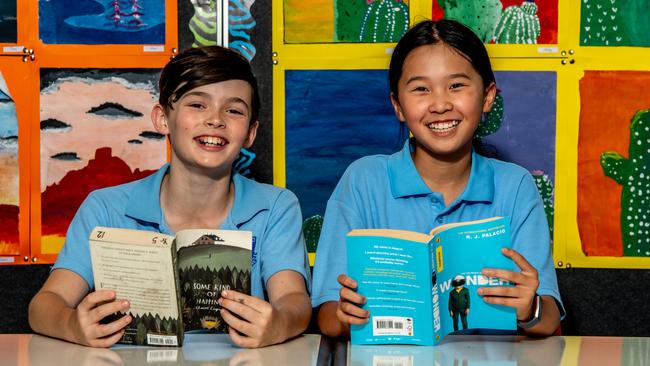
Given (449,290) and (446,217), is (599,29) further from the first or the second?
(449,290)

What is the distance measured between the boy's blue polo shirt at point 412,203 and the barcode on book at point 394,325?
0.29 metres

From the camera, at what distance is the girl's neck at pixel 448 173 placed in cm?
168

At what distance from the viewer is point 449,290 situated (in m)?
1.27

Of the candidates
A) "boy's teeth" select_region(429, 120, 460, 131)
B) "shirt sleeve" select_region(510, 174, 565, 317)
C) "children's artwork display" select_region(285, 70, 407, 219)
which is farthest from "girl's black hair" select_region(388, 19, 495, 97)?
"children's artwork display" select_region(285, 70, 407, 219)

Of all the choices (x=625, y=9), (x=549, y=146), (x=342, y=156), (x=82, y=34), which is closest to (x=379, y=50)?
(x=342, y=156)

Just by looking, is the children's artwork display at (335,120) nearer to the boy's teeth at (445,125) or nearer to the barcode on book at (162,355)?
the boy's teeth at (445,125)

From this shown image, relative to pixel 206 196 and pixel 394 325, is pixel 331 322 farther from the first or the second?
pixel 206 196

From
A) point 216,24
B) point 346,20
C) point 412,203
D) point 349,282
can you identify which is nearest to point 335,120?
point 346,20

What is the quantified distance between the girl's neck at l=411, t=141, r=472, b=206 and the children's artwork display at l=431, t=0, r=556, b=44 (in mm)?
497

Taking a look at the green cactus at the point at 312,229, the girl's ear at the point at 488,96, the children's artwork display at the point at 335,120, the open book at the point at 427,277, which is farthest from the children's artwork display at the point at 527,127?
the open book at the point at 427,277

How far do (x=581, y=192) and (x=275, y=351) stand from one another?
1118mm

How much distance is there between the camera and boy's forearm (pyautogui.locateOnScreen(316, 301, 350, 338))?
4.60 feet

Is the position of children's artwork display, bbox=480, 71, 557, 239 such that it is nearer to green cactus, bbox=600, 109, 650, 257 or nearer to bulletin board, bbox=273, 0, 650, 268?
bulletin board, bbox=273, 0, 650, 268

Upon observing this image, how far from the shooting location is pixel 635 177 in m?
2.07
